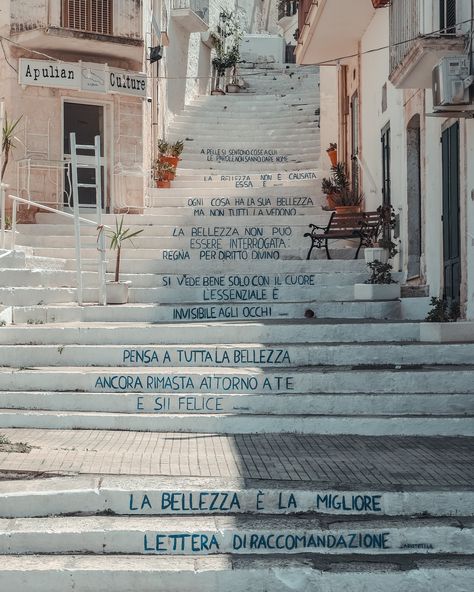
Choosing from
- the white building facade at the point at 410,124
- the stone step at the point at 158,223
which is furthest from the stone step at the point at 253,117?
the stone step at the point at 158,223

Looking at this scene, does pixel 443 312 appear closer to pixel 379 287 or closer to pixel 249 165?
pixel 379 287

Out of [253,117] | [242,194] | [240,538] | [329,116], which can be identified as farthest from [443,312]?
[253,117]

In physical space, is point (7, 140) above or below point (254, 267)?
above

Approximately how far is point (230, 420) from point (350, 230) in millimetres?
6756

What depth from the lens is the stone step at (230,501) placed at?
686 centimetres

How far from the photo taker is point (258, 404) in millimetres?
9359

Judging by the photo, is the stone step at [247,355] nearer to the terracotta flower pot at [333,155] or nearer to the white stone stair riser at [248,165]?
the terracotta flower pot at [333,155]

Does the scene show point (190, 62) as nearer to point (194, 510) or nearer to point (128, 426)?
point (128, 426)

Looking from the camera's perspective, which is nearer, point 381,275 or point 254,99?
point 381,275

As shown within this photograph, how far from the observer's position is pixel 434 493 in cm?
688

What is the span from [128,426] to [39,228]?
7.67 meters

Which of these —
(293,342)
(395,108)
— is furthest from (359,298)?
(395,108)

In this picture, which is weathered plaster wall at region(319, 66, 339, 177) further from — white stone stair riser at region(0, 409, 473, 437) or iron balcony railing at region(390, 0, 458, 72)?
white stone stair riser at region(0, 409, 473, 437)

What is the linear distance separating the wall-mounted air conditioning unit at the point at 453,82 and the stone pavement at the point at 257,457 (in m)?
3.39
